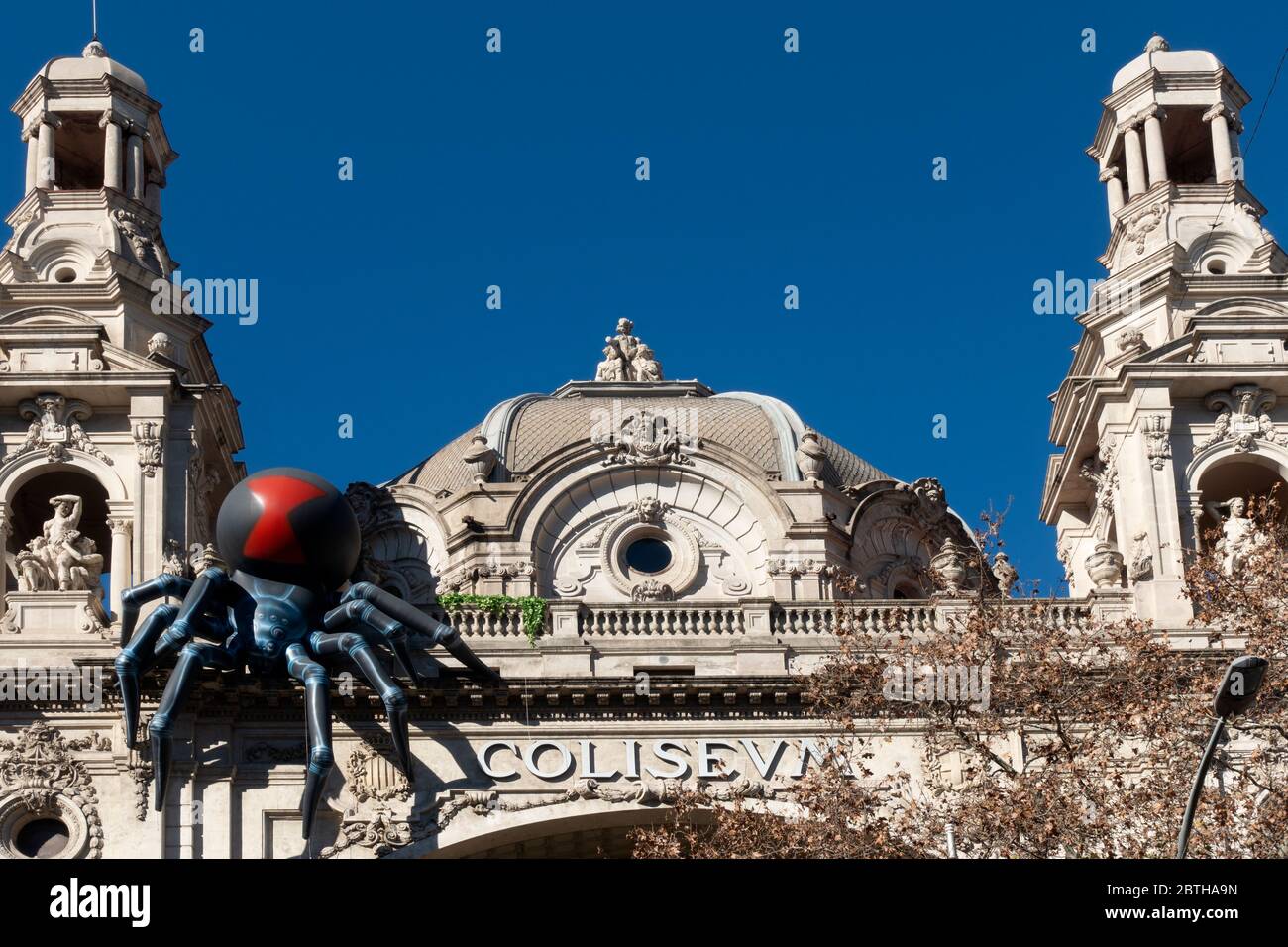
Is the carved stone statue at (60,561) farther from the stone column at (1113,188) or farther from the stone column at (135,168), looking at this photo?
the stone column at (1113,188)

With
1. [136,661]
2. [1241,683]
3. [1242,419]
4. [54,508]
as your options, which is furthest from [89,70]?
[1241,683]

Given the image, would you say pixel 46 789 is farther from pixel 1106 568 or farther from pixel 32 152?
pixel 1106 568

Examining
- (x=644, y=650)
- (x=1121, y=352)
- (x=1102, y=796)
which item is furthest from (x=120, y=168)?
(x=1102, y=796)

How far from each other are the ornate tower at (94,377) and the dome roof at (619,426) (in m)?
6.04

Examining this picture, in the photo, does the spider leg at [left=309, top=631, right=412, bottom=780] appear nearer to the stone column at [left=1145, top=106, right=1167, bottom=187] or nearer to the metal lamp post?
the metal lamp post

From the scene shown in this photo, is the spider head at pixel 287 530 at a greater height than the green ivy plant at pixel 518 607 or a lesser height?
greater

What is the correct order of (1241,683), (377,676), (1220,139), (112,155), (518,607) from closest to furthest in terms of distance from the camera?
(1241,683), (377,676), (518,607), (112,155), (1220,139)

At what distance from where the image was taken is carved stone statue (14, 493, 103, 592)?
172 feet

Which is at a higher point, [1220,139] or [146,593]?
[1220,139]

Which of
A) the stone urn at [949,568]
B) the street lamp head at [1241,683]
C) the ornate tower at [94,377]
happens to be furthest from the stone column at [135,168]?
the street lamp head at [1241,683]

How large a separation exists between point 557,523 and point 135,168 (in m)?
12.2

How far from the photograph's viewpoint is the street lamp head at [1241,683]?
32062 mm

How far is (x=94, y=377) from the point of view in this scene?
54938 mm

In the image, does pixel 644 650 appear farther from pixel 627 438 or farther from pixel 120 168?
pixel 120 168
